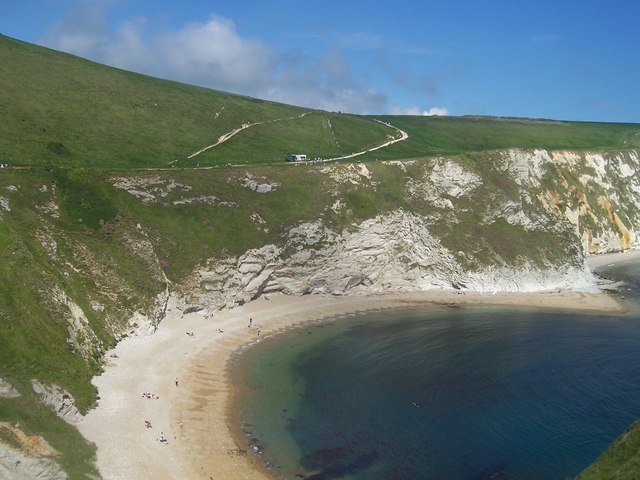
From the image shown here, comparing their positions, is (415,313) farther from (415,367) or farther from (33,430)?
(33,430)

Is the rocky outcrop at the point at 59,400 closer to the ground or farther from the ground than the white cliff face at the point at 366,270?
closer to the ground

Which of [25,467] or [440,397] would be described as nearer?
[25,467]

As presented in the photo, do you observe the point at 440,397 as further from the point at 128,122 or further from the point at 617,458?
the point at 128,122

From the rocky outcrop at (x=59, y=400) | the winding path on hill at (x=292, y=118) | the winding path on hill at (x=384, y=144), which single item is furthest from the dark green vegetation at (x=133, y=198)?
the winding path on hill at (x=384, y=144)

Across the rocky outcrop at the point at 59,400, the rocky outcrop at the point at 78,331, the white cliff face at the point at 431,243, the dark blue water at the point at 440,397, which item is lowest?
the dark blue water at the point at 440,397

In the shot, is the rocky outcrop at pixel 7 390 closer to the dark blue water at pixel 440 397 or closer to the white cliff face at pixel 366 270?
the dark blue water at pixel 440 397

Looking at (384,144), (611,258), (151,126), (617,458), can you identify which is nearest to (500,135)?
(384,144)

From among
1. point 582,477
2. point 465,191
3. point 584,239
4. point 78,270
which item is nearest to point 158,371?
point 78,270
